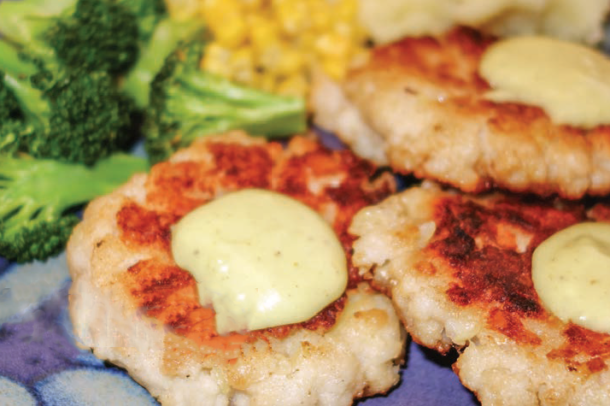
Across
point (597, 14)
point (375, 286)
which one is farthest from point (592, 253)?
point (597, 14)

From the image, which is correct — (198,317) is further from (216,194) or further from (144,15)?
(144,15)

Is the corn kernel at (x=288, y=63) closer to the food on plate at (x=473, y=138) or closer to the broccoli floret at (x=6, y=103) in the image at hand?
the food on plate at (x=473, y=138)

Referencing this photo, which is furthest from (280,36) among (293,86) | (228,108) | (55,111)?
(55,111)

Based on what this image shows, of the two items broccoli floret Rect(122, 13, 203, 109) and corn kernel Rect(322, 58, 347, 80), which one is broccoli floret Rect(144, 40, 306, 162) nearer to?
broccoli floret Rect(122, 13, 203, 109)

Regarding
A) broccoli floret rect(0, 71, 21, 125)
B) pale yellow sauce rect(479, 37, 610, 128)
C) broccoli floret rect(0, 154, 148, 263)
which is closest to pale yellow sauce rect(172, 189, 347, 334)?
broccoli floret rect(0, 154, 148, 263)

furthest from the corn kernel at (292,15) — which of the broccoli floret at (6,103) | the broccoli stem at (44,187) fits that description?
the broccoli floret at (6,103)

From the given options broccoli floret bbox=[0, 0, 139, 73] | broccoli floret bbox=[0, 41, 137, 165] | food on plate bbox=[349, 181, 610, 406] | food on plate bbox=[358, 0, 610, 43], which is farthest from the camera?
food on plate bbox=[358, 0, 610, 43]

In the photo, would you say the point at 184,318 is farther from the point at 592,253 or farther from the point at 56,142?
the point at 592,253
